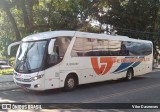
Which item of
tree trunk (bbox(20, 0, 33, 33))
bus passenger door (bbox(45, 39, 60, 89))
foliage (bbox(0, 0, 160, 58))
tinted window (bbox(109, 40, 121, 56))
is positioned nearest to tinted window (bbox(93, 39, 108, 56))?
tinted window (bbox(109, 40, 121, 56))

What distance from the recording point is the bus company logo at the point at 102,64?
64.6 feet

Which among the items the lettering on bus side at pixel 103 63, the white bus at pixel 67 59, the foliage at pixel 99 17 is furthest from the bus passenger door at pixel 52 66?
the foliage at pixel 99 17

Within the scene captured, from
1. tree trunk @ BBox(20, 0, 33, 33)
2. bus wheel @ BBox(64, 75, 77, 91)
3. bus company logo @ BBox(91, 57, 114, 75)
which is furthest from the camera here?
tree trunk @ BBox(20, 0, 33, 33)

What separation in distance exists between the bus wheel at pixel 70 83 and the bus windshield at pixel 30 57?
2.01 meters

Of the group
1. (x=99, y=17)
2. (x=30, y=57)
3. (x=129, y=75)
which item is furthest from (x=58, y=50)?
(x=99, y=17)

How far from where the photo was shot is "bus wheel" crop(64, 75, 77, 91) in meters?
17.3

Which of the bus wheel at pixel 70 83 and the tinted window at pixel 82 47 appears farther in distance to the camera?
A: the tinted window at pixel 82 47

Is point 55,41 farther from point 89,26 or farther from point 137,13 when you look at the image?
point 137,13

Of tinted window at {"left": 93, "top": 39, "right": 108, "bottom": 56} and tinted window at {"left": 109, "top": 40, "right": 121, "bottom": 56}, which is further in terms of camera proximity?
tinted window at {"left": 109, "top": 40, "right": 121, "bottom": 56}

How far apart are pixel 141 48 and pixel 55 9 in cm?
1310

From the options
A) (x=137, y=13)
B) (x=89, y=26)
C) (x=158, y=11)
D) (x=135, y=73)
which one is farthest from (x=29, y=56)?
(x=158, y=11)

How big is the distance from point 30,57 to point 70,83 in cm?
260

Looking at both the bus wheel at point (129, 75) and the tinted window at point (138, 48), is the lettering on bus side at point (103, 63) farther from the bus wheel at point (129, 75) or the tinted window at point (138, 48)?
the tinted window at point (138, 48)

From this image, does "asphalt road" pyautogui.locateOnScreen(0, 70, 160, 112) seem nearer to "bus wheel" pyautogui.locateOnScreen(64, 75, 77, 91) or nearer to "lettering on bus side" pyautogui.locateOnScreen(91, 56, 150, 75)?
"bus wheel" pyautogui.locateOnScreen(64, 75, 77, 91)
